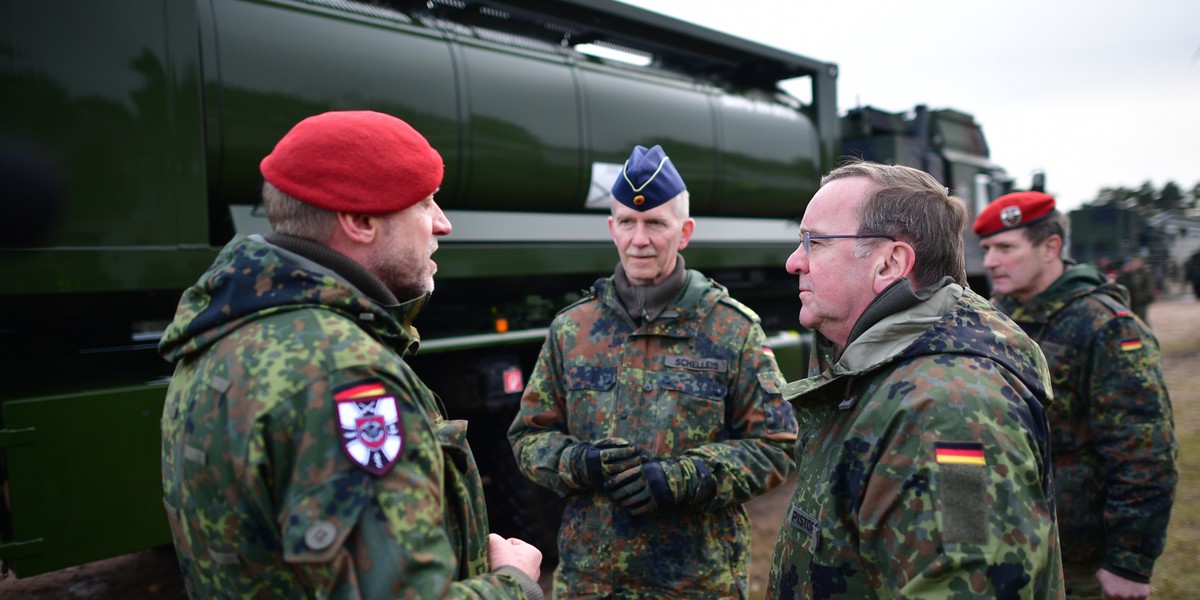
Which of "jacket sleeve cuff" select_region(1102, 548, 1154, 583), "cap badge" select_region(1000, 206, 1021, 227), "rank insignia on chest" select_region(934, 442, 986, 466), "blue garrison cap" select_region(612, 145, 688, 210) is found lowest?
"jacket sleeve cuff" select_region(1102, 548, 1154, 583)

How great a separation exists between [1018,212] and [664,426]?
1665 millimetres

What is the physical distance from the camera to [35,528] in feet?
8.02

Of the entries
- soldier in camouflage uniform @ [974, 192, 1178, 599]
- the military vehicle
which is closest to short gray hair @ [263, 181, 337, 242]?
the military vehicle

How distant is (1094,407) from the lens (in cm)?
252

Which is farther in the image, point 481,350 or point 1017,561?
point 481,350

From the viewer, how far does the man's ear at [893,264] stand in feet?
4.78

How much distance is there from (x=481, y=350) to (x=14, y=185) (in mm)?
1898

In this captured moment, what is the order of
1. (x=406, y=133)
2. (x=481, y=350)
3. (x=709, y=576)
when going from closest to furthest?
1. (x=406, y=133)
2. (x=709, y=576)
3. (x=481, y=350)

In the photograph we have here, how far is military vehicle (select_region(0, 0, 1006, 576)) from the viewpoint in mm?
2434

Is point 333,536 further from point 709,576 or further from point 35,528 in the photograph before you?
point 35,528

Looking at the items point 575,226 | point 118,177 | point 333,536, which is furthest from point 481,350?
point 333,536

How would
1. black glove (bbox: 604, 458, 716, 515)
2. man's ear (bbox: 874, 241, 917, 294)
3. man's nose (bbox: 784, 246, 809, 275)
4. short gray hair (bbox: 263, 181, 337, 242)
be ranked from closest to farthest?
1. short gray hair (bbox: 263, 181, 337, 242)
2. man's ear (bbox: 874, 241, 917, 294)
3. man's nose (bbox: 784, 246, 809, 275)
4. black glove (bbox: 604, 458, 716, 515)

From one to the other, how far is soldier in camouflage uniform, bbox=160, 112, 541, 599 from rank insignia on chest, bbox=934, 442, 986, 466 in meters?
0.67

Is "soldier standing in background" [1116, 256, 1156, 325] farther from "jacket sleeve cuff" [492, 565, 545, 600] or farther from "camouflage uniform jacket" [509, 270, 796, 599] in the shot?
"jacket sleeve cuff" [492, 565, 545, 600]
